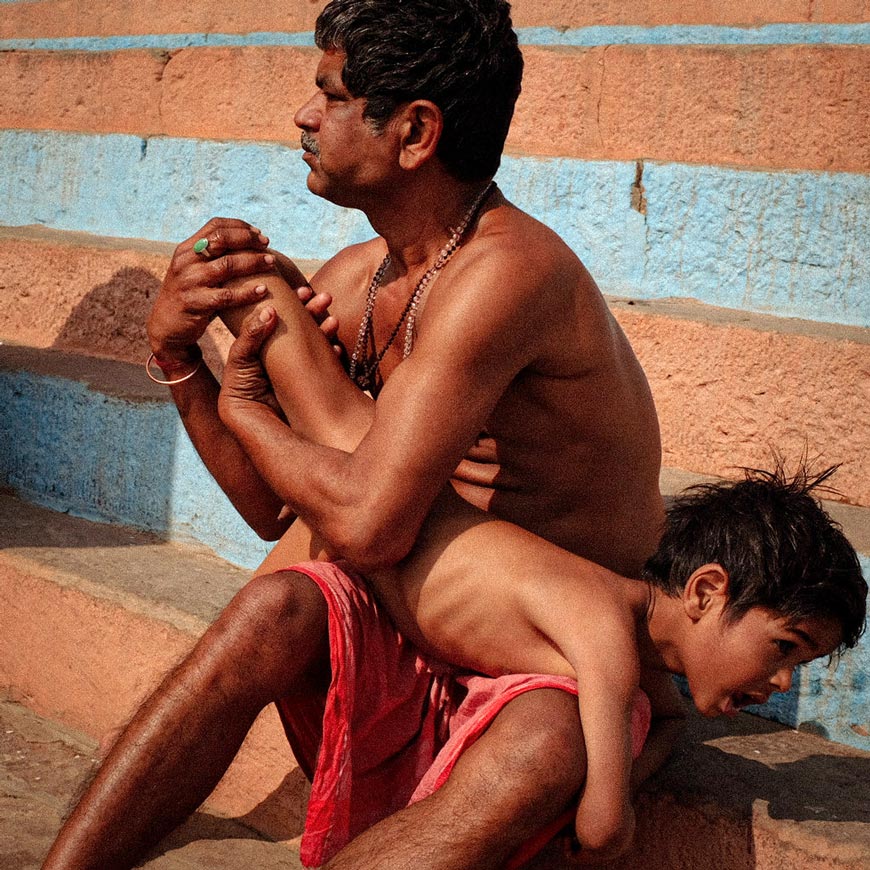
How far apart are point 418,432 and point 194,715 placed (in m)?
0.65

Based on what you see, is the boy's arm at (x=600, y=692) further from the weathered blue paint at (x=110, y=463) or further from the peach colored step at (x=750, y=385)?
the weathered blue paint at (x=110, y=463)

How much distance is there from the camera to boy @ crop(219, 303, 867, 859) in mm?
2096

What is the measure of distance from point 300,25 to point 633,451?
339 centimetres

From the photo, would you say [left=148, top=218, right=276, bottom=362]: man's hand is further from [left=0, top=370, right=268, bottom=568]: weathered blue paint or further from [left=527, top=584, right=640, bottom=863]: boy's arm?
[left=0, top=370, right=268, bottom=568]: weathered blue paint

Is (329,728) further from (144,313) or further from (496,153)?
(144,313)

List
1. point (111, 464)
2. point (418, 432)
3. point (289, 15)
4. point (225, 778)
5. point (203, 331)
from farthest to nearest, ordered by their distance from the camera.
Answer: point (289, 15)
point (111, 464)
point (225, 778)
point (203, 331)
point (418, 432)

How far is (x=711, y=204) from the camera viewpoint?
3555 mm

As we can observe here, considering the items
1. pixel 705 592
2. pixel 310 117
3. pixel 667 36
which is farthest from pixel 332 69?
pixel 667 36

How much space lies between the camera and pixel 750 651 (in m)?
2.21

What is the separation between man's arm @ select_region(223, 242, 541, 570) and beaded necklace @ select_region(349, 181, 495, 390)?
20 cm

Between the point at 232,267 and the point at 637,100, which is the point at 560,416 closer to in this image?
the point at 232,267

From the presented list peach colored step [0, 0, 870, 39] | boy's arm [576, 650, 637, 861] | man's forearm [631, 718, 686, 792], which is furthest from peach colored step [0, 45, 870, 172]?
boy's arm [576, 650, 637, 861]

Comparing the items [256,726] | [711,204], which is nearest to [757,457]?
[711,204]

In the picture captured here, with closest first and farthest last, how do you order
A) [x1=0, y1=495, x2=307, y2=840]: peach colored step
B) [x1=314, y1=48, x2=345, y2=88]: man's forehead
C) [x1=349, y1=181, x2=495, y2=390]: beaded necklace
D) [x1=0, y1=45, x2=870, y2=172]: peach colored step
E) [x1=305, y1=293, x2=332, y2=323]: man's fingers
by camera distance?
[x1=314, y1=48, x2=345, y2=88]: man's forehead < [x1=349, y1=181, x2=495, y2=390]: beaded necklace < [x1=305, y1=293, x2=332, y2=323]: man's fingers < [x1=0, y1=495, x2=307, y2=840]: peach colored step < [x1=0, y1=45, x2=870, y2=172]: peach colored step
